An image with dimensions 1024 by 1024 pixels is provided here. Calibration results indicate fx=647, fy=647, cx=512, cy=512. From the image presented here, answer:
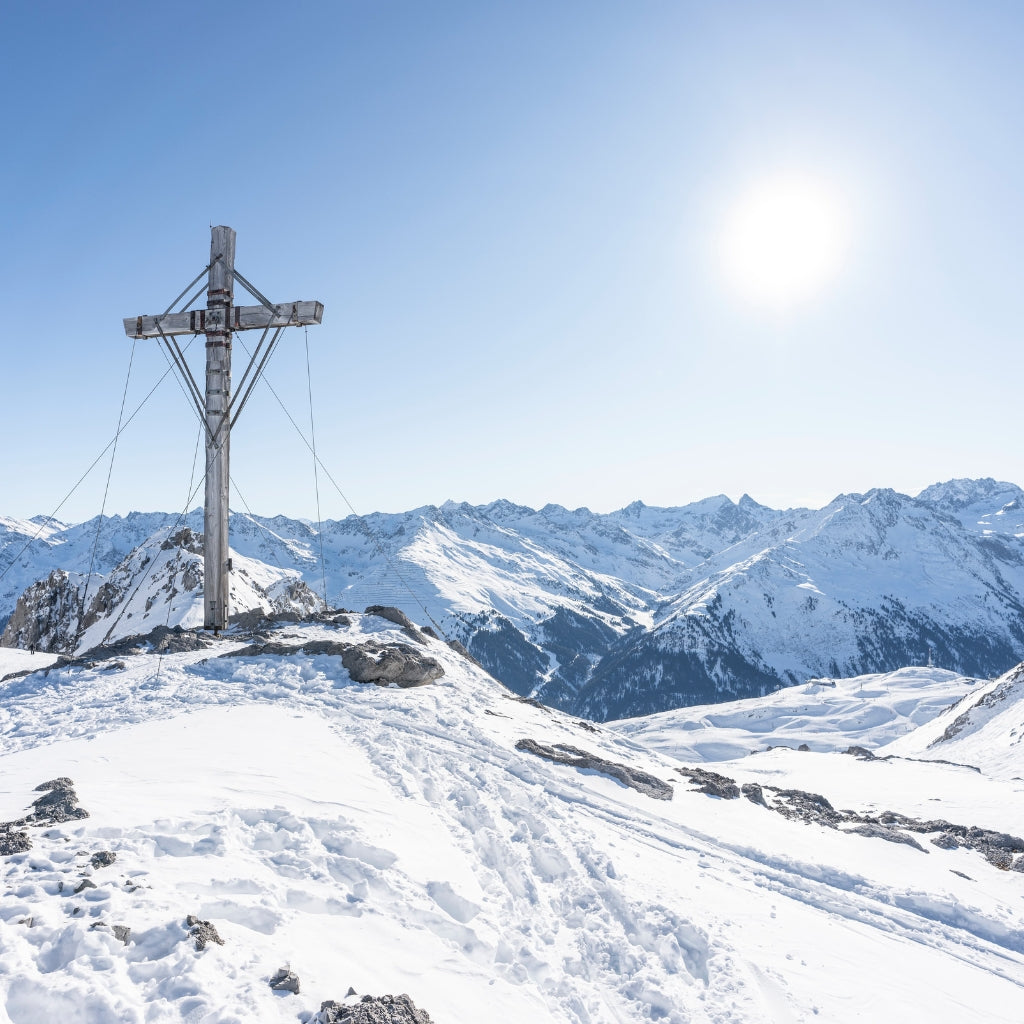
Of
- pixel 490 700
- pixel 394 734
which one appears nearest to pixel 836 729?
pixel 490 700

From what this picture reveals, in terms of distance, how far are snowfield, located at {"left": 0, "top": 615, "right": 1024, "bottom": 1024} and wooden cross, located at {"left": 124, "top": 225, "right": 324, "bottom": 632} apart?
5.71 meters

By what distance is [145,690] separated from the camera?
1622 cm

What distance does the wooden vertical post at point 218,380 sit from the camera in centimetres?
1761

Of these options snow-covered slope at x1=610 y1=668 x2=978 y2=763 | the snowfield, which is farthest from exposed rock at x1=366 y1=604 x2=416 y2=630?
snow-covered slope at x1=610 y1=668 x2=978 y2=763

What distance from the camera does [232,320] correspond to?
17.7m

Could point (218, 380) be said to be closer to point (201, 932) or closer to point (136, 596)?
point (201, 932)

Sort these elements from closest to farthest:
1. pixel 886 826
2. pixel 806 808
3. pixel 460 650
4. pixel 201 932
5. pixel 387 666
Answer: pixel 201 932, pixel 886 826, pixel 387 666, pixel 806 808, pixel 460 650

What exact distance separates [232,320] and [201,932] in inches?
619

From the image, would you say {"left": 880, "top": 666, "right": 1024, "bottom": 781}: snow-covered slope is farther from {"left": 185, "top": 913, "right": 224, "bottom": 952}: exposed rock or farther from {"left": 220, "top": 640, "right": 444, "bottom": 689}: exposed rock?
{"left": 185, "top": 913, "right": 224, "bottom": 952}: exposed rock

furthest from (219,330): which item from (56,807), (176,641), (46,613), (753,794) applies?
(46,613)

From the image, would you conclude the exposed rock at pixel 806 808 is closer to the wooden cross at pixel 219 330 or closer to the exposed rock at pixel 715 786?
the exposed rock at pixel 715 786

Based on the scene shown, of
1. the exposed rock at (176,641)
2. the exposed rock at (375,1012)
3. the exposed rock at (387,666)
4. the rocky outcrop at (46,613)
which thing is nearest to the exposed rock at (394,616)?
the exposed rock at (387,666)

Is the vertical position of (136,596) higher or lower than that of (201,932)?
higher

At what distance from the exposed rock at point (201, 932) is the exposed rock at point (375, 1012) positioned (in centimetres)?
119
